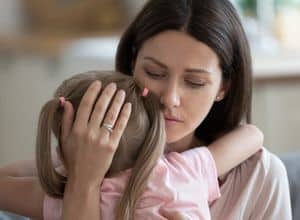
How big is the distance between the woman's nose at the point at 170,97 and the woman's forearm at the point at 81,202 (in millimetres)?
198

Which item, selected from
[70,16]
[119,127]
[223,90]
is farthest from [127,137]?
[70,16]

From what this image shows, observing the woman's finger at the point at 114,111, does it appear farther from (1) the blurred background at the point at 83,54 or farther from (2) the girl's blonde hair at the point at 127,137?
(1) the blurred background at the point at 83,54

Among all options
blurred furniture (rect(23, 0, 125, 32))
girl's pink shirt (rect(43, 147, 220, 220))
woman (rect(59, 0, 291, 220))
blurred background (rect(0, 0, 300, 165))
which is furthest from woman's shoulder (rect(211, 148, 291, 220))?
blurred furniture (rect(23, 0, 125, 32))

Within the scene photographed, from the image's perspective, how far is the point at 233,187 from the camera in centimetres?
150

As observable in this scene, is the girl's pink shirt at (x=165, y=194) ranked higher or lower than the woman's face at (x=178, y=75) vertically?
lower

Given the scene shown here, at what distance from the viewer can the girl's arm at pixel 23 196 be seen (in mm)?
1341

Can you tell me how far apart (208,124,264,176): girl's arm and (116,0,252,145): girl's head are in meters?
0.07

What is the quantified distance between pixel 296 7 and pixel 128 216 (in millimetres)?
2952

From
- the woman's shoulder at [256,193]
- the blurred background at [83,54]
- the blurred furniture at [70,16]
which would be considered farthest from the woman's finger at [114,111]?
the blurred furniture at [70,16]


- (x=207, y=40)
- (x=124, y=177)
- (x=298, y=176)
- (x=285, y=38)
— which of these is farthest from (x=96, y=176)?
(x=285, y=38)

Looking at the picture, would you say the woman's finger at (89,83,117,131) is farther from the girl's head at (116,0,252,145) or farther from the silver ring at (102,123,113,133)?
the girl's head at (116,0,252,145)

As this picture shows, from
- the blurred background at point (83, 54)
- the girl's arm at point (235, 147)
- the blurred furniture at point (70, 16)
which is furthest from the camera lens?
the blurred furniture at point (70, 16)

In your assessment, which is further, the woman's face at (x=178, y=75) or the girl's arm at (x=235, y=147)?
the girl's arm at (x=235, y=147)

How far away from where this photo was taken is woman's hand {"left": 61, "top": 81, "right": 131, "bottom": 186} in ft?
4.08
